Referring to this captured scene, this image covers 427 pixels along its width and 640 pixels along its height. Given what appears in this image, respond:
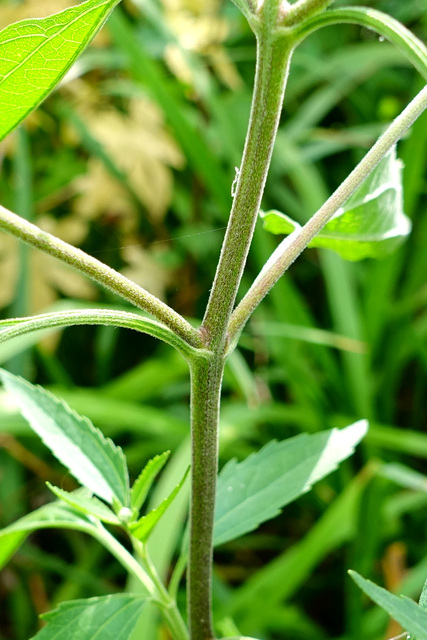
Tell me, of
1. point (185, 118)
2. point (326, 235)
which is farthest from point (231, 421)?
point (326, 235)

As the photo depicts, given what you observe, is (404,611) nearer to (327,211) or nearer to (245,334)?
(327,211)

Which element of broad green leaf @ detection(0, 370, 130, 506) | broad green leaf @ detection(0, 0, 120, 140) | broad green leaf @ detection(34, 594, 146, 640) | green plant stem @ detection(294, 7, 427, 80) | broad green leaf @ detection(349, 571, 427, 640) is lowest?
broad green leaf @ detection(34, 594, 146, 640)

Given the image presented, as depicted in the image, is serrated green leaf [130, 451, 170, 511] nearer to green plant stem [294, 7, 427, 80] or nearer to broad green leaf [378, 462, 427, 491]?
green plant stem [294, 7, 427, 80]

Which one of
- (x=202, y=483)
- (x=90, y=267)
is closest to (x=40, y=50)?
(x=90, y=267)

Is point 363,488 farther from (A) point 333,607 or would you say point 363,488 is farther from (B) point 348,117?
(B) point 348,117

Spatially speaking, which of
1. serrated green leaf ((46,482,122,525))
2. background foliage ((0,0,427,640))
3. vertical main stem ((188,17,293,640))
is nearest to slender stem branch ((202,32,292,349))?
vertical main stem ((188,17,293,640))

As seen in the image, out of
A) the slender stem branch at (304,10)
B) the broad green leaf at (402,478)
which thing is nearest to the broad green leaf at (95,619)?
the slender stem branch at (304,10)

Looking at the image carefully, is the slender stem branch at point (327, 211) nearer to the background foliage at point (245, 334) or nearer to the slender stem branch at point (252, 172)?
the slender stem branch at point (252, 172)

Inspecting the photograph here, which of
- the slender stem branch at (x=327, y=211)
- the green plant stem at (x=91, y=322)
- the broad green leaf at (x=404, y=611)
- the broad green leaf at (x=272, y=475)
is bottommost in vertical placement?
the broad green leaf at (x=404, y=611)

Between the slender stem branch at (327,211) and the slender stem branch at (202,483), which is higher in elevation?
the slender stem branch at (327,211)
